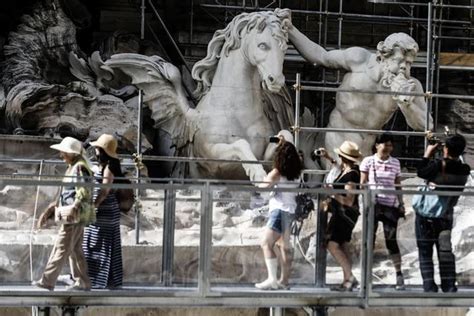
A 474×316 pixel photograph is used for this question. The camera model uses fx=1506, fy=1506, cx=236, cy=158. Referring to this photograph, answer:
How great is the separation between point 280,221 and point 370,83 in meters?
4.50

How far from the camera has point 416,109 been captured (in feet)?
45.1

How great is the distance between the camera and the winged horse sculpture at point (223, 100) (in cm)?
1370

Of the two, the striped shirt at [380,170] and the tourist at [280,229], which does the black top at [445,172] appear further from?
the tourist at [280,229]

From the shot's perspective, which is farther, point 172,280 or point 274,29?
point 274,29

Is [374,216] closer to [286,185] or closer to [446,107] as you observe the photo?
[286,185]

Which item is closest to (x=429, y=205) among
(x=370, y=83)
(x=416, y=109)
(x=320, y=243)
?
(x=320, y=243)

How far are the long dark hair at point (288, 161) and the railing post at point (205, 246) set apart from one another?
0.51m

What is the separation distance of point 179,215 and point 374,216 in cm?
126

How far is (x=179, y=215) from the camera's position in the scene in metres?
9.72

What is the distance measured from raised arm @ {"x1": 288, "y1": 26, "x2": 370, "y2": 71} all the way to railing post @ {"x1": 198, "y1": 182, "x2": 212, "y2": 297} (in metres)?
4.65

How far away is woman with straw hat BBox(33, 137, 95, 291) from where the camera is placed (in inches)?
367

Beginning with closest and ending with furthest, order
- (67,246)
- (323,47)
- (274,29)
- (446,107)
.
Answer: (67,246) → (274,29) → (323,47) → (446,107)

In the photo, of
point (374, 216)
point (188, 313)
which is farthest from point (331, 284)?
point (188, 313)

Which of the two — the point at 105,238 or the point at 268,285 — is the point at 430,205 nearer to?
the point at 268,285
